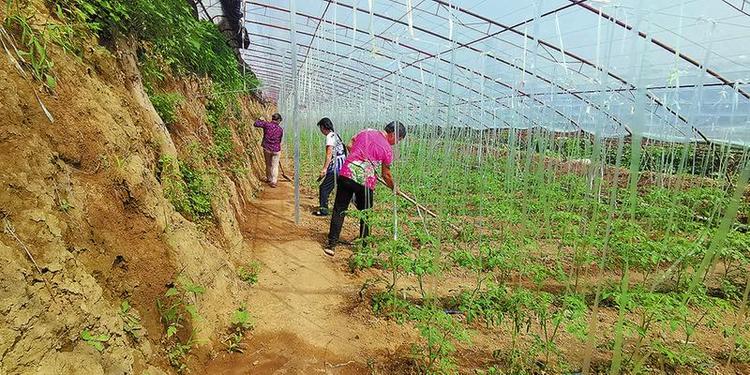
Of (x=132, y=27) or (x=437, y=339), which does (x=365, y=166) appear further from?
A: (x=132, y=27)

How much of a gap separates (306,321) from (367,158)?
1.81 meters

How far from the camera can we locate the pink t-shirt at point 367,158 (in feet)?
12.8

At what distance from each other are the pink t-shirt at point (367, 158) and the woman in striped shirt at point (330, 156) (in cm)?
132

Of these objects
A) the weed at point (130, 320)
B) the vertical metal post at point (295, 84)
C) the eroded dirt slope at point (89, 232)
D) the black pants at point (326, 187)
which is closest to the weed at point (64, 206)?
the eroded dirt slope at point (89, 232)

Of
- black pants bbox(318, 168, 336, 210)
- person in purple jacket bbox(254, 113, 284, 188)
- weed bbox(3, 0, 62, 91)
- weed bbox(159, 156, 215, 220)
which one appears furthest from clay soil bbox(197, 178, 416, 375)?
person in purple jacket bbox(254, 113, 284, 188)

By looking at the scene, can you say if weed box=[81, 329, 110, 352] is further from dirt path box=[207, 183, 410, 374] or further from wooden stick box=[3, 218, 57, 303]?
dirt path box=[207, 183, 410, 374]

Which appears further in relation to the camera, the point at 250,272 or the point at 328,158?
the point at 328,158

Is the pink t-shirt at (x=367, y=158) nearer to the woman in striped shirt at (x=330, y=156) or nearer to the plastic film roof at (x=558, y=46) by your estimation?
the plastic film roof at (x=558, y=46)

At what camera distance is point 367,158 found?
3.89m

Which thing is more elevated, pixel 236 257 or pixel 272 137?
pixel 272 137

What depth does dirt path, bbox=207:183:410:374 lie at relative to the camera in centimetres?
222

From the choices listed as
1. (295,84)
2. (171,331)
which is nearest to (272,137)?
(295,84)

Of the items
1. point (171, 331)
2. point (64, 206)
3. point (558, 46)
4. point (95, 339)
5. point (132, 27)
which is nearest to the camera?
point (95, 339)

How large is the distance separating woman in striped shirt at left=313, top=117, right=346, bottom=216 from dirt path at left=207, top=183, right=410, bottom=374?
1322 millimetres
